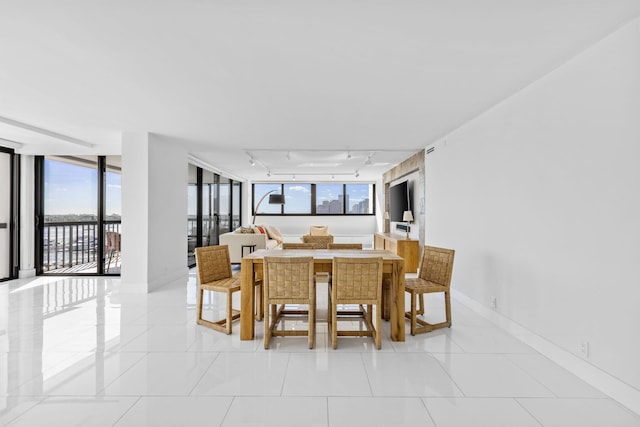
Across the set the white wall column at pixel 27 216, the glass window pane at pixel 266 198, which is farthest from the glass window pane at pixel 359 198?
the white wall column at pixel 27 216

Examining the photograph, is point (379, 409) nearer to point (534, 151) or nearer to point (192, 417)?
point (192, 417)

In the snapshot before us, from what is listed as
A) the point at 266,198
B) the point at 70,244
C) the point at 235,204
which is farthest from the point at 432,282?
the point at 266,198

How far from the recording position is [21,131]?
498 centimetres

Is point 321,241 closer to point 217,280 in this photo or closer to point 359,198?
point 217,280

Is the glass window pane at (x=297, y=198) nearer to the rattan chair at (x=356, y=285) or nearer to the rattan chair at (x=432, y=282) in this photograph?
the rattan chair at (x=432, y=282)

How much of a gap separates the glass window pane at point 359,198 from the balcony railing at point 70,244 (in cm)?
736

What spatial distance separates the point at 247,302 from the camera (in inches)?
127

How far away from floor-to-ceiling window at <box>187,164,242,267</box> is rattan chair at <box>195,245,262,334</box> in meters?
3.73

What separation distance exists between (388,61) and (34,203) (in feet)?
23.4

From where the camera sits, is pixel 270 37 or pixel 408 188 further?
pixel 408 188

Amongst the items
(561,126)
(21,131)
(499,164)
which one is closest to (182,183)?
(21,131)

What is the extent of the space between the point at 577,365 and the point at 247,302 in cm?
283

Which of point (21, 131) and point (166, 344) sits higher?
point (21, 131)

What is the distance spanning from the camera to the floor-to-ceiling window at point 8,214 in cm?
588
